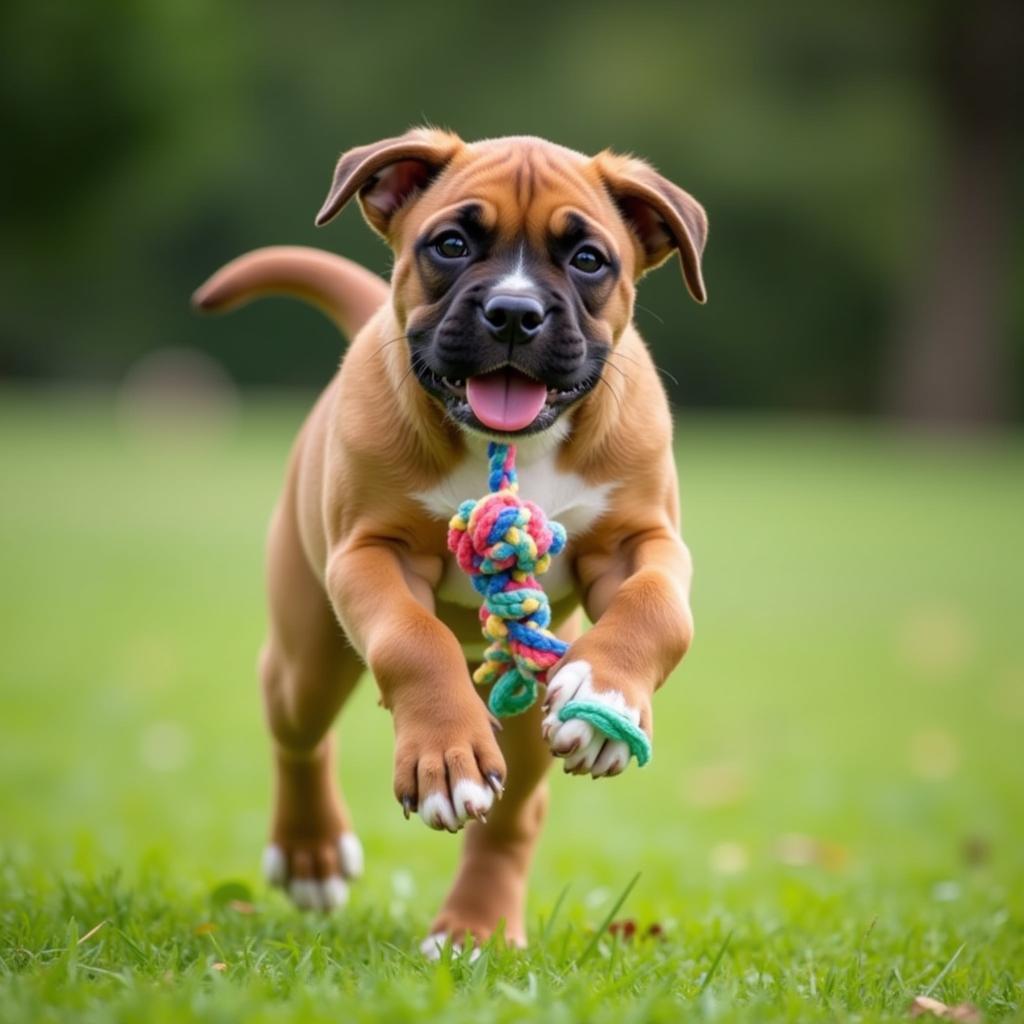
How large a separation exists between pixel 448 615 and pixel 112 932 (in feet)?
4.20

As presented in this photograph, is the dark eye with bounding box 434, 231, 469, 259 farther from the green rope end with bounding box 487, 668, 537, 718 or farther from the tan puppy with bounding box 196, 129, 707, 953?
the green rope end with bounding box 487, 668, 537, 718

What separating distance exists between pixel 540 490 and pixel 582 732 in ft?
2.84

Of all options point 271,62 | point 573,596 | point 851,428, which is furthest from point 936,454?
point 573,596

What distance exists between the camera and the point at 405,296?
426cm

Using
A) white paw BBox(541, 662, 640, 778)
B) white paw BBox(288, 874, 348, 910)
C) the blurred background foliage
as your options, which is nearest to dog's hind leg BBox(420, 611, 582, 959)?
white paw BBox(288, 874, 348, 910)

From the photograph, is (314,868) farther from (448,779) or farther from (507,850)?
(448,779)

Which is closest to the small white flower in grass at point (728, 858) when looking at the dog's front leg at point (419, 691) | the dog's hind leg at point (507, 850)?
the dog's hind leg at point (507, 850)

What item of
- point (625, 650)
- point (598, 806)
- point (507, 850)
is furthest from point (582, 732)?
point (598, 806)

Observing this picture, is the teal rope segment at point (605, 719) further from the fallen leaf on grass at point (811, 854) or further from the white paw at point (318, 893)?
the fallen leaf on grass at point (811, 854)

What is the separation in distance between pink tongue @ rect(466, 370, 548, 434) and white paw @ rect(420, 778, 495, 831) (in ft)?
3.07

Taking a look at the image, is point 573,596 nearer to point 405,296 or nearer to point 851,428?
point 405,296

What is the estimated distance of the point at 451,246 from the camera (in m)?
4.16

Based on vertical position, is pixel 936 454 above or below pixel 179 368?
above

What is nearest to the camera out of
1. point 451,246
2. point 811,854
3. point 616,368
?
point 451,246
